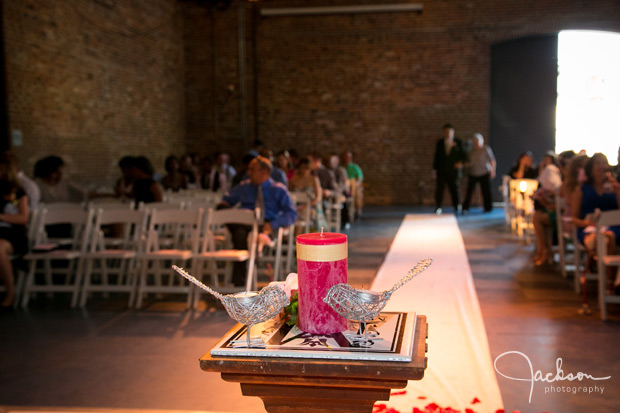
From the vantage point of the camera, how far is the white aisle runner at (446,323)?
10.7ft

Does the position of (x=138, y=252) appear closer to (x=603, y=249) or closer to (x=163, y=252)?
(x=163, y=252)

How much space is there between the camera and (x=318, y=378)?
6.16ft

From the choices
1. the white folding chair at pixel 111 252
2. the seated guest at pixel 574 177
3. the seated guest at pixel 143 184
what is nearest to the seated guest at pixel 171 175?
the seated guest at pixel 143 184

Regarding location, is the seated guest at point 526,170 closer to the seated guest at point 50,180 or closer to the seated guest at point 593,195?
the seated guest at point 593,195

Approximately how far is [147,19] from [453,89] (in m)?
7.17

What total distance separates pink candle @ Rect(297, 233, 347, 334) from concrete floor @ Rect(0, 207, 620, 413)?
1373 millimetres

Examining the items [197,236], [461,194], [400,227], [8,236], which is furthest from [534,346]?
[461,194]

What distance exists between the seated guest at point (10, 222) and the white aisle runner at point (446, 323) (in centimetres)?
332

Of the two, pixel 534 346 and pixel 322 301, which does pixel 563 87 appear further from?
pixel 322 301

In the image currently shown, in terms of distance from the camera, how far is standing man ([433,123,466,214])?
13.4 meters

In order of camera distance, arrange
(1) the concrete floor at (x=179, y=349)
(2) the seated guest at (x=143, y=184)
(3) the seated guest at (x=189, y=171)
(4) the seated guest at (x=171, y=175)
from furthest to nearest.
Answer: (3) the seated guest at (x=189, y=171) < (4) the seated guest at (x=171, y=175) < (2) the seated guest at (x=143, y=184) < (1) the concrete floor at (x=179, y=349)

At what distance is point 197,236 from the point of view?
5730mm

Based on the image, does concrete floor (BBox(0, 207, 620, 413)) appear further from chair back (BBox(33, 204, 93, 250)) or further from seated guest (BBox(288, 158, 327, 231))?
seated guest (BBox(288, 158, 327, 231))

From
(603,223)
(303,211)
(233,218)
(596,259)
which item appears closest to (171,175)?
(303,211)
